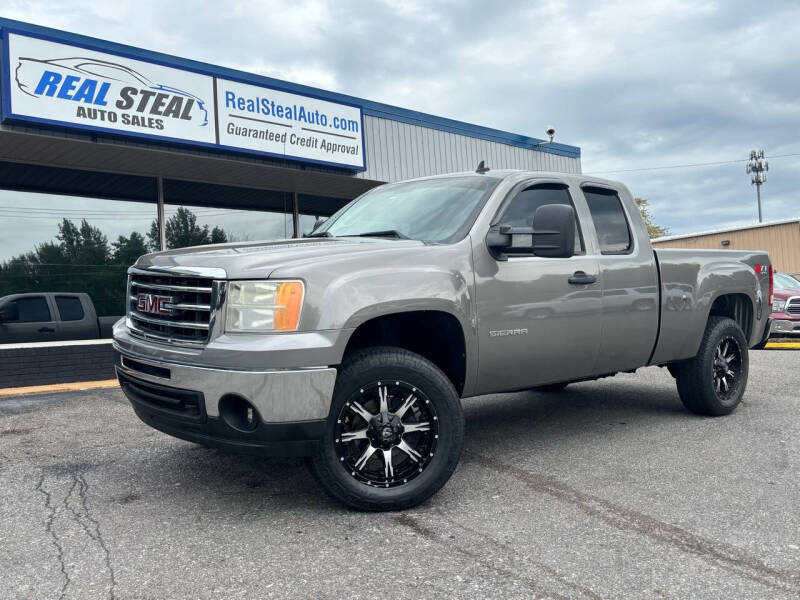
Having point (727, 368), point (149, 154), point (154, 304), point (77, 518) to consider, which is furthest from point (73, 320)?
point (727, 368)

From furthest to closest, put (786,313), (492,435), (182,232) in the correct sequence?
(786,313)
(182,232)
(492,435)

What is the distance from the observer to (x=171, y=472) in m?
4.37

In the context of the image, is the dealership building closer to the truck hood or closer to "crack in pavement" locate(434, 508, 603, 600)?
the truck hood

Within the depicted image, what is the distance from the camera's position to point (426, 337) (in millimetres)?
4254

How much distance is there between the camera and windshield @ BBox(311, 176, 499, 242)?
14.3 ft

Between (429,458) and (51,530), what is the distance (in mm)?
1899

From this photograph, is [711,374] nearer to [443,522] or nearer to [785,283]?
[443,522]

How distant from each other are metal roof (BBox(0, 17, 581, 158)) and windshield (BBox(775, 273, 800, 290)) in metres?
5.44

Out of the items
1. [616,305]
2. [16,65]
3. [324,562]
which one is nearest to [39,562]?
[324,562]

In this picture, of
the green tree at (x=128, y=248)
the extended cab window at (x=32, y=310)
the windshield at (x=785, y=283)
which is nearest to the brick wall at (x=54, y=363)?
the extended cab window at (x=32, y=310)

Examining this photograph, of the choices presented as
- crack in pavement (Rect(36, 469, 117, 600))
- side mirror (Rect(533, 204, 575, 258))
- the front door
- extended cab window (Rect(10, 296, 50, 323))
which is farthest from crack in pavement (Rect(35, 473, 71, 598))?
extended cab window (Rect(10, 296, 50, 323))

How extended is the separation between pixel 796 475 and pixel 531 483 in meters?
1.64

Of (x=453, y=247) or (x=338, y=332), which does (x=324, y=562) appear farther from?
(x=453, y=247)

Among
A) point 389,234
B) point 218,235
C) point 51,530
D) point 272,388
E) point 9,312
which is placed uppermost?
point 218,235
